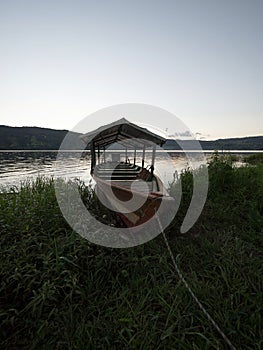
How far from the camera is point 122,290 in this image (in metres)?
3.07

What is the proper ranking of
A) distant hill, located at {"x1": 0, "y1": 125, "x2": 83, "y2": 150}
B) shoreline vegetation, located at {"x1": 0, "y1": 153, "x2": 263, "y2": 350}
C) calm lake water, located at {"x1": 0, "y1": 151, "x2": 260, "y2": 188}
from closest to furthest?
shoreline vegetation, located at {"x1": 0, "y1": 153, "x2": 263, "y2": 350}, calm lake water, located at {"x1": 0, "y1": 151, "x2": 260, "y2": 188}, distant hill, located at {"x1": 0, "y1": 125, "x2": 83, "y2": 150}

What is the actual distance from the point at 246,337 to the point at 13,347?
101 inches

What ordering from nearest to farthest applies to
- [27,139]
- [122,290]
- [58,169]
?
[122,290], [58,169], [27,139]

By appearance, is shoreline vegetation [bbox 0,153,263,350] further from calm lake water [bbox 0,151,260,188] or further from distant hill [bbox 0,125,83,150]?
distant hill [bbox 0,125,83,150]

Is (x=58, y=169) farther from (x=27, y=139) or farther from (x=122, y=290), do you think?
(x=27, y=139)

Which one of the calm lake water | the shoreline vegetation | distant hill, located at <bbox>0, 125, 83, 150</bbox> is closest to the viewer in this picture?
the shoreline vegetation

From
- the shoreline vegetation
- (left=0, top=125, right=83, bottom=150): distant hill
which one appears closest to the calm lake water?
the shoreline vegetation

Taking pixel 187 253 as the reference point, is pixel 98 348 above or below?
below

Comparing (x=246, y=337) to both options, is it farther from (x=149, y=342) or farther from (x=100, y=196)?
(x=100, y=196)

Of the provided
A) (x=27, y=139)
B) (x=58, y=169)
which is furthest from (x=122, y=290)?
(x=27, y=139)

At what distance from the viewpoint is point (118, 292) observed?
3.13 m

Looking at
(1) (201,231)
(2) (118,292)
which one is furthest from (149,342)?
(1) (201,231)

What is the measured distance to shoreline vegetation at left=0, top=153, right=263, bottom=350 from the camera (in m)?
2.37

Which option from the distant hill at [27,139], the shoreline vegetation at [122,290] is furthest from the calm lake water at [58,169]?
the distant hill at [27,139]
